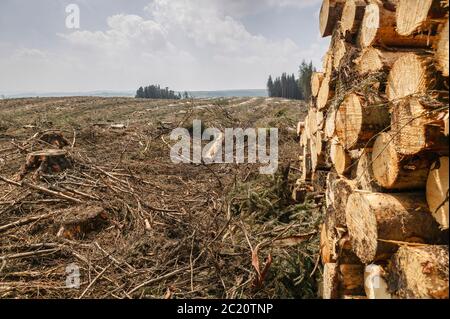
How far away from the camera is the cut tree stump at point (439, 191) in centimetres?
154

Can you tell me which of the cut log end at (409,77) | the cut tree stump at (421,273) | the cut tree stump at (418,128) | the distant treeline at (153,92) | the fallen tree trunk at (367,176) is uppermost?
the distant treeline at (153,92)

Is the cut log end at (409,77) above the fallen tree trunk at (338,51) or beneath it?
beneath

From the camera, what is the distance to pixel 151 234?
374 centimetres

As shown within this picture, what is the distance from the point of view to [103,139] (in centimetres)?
826

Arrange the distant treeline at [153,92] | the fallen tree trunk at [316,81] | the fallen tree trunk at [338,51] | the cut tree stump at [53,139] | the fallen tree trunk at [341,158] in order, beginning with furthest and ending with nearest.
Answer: the distant treeline at [153,92] → the cut tree stump at [53,139] → the fallen tree trunk at [316,81] → the fallen tree trunk at [338,51] → the fallen tree trunk at [341,158]

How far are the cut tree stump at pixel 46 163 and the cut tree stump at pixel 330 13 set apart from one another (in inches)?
170

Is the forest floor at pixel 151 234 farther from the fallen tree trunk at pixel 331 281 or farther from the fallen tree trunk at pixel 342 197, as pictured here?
the fallen tree trunk at pixel 342 197

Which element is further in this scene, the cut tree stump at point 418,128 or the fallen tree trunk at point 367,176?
the fallen tree trunk at point 367,176

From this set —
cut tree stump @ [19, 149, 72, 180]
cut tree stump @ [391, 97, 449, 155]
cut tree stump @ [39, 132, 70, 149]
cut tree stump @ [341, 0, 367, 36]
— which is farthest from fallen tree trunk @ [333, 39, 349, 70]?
cut tree stump @ [39, 132, 70, 149]

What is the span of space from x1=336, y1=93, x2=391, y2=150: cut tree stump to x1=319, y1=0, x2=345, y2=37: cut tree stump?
1.78 m

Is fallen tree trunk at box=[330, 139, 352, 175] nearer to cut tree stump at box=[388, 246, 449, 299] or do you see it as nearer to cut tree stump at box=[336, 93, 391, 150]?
cut tree stump at box=[336, 93, 391, 150]

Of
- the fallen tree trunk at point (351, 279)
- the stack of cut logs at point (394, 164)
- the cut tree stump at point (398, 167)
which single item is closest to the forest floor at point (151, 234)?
the fallen tree trunk at point (351, 279)

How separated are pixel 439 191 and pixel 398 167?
25 cm

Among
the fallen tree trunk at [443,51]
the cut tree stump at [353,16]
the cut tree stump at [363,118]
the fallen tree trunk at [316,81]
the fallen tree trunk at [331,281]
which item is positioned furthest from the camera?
the fallen tree trunk at [316,81]
